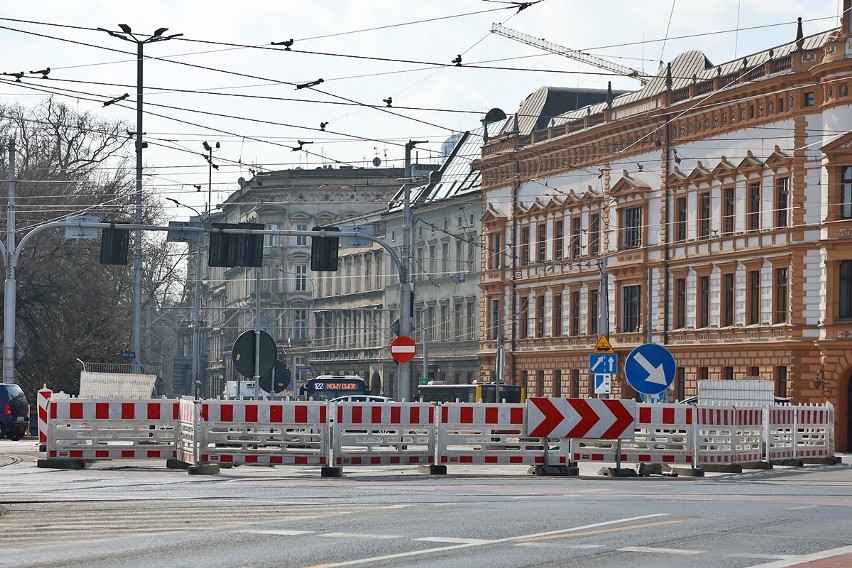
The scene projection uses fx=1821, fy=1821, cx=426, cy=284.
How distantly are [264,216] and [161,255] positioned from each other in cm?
3041

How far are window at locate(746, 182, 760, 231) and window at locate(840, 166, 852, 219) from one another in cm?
391

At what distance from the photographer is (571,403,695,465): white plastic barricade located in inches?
1195

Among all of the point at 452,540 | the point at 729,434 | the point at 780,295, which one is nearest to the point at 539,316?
the point at 780,295

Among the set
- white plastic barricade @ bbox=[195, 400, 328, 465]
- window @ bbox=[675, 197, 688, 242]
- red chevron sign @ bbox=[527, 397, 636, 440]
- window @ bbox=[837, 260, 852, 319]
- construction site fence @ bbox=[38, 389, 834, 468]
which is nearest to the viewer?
white plastic barricade @ bbox=[195, 400, 328, 465]

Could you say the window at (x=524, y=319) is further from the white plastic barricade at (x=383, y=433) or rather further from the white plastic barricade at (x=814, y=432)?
the white plastic barricade at (x=383, y=433)

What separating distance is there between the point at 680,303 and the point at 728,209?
15.2ft

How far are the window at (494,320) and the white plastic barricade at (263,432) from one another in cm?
4864

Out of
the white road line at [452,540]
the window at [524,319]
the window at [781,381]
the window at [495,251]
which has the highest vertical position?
the window at [495,251]

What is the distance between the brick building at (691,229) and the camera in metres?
54.8

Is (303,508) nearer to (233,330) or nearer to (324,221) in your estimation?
(324,221)

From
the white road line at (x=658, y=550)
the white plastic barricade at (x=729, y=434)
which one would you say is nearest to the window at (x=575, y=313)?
the white plastic barricade at (x=729, y=434)

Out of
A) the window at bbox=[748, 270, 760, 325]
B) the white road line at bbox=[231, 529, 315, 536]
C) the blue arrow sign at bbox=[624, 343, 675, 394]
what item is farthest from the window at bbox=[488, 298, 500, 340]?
the white road line at bbox=[231, 529, 315, 536]

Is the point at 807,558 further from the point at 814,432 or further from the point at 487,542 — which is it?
the point at 814,432

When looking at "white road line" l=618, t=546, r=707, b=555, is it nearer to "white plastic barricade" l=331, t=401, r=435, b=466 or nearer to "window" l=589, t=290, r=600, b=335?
"white plastic barricade" l=331, t=401, r=435, b=466
